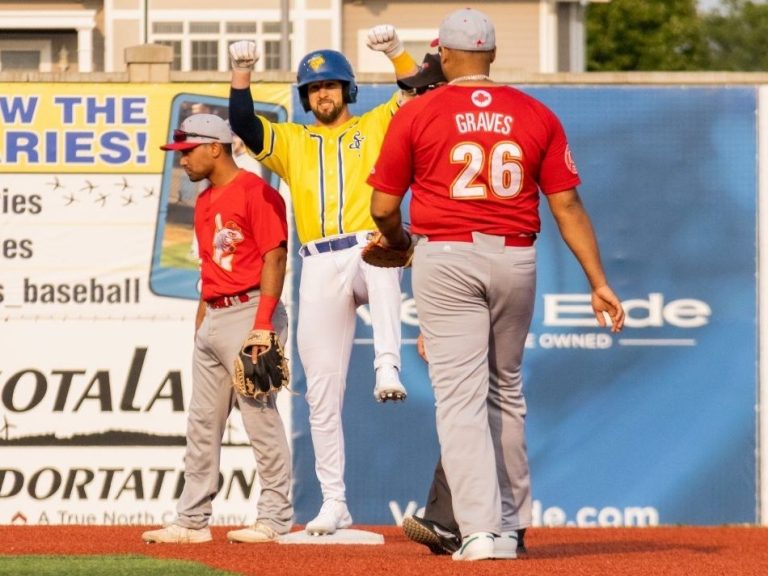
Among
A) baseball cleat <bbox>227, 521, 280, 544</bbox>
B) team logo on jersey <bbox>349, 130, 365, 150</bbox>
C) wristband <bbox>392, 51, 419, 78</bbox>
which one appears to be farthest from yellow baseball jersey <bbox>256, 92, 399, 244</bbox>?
baseball cleat <bbox>227, 521, 280, 544</bbox>

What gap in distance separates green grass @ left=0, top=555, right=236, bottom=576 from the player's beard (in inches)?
90.4

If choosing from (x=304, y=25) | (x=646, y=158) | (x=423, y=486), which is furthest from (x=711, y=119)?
(x=304, y=25)

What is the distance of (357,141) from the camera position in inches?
352

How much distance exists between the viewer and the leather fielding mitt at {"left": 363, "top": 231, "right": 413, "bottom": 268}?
761 cm

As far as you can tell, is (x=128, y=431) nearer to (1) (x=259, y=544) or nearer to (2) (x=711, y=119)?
(1) (x=259, y=544)

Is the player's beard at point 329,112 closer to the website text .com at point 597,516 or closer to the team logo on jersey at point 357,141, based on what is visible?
the team logo on jersey at point 357,141

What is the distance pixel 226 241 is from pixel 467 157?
5.87ft

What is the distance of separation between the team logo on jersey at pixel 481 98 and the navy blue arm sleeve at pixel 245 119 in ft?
Result: 5.53

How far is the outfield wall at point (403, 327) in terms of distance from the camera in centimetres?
1093

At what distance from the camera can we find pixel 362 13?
26203 mm

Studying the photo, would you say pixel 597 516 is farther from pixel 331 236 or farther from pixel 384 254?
pixel 384 254

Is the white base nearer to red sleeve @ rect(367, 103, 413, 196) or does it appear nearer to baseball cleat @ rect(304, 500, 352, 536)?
baseball cleat @ rect(304, 500, 352, 536)

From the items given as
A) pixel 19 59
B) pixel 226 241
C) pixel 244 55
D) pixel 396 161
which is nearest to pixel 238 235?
pixel 226 241

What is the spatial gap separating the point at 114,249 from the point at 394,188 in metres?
4.01
